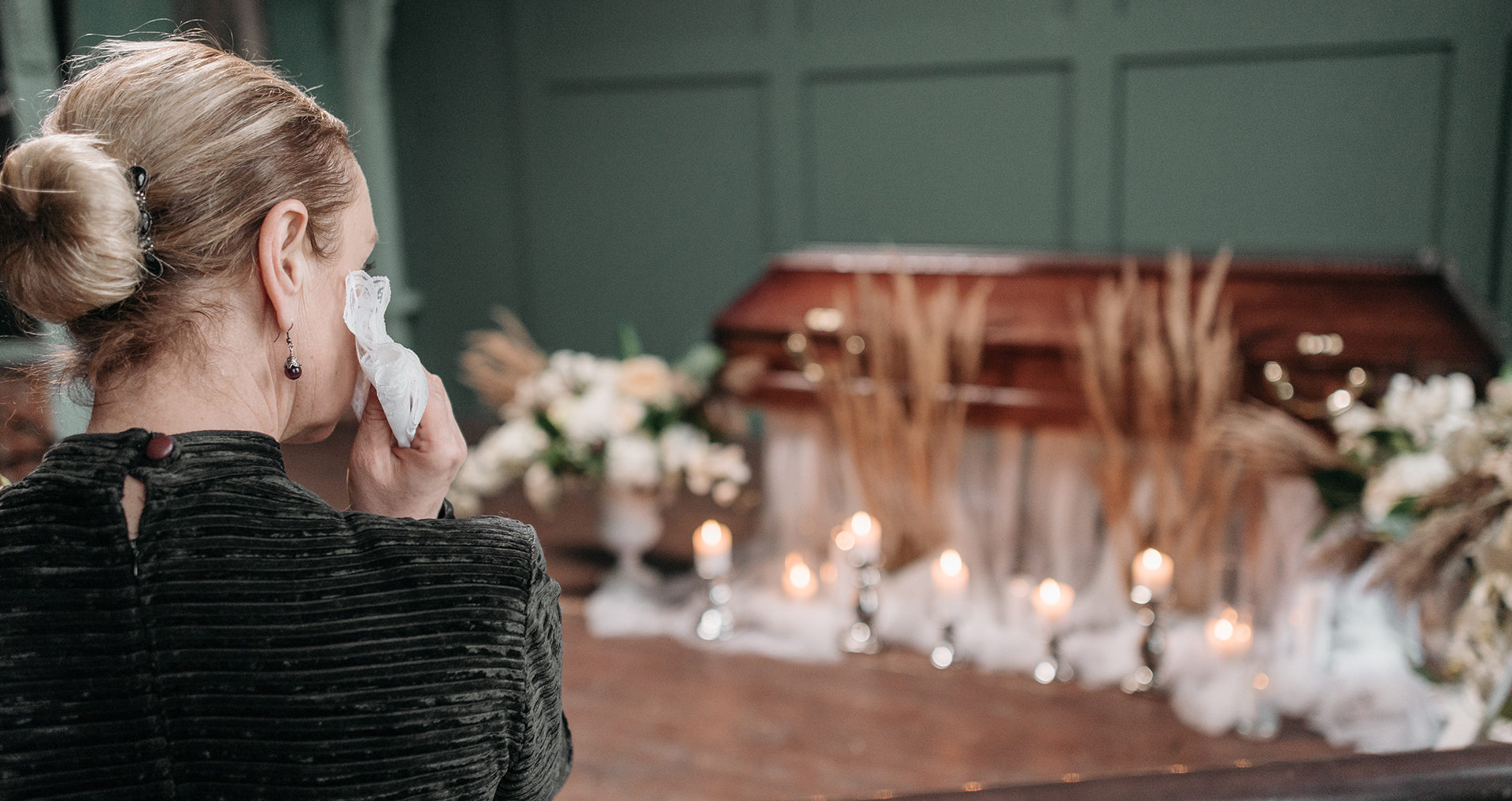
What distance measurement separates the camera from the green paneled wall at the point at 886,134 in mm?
3541

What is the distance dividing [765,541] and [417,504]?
1.69 metres

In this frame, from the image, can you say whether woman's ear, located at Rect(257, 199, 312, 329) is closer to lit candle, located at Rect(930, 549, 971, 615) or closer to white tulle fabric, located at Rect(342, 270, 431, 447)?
white tulle fabric, located at Rect(342, 270, 431, 447)

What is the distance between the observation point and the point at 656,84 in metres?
4.47

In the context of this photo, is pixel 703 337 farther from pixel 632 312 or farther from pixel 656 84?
pixel 656 84

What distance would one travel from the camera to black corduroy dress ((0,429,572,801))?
0.60 m

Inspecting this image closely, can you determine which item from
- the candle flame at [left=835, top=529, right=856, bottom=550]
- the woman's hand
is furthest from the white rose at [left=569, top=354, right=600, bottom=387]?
the woman's hand

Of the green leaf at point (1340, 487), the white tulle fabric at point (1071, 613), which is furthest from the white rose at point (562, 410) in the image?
the green leaf at point (1340, 487)

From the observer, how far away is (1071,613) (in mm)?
2088

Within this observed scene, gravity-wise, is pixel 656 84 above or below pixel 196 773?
above

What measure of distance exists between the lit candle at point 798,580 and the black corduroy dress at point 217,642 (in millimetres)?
1583

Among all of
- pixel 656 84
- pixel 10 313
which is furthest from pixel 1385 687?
pixel 656 84

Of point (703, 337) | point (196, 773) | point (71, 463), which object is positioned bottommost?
point (703, 337)

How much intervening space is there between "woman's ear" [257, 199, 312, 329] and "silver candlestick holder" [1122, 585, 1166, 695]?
155 centimetres

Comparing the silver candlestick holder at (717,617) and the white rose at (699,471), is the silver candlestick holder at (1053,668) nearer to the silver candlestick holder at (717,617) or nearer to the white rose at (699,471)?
the silver candlestick holder at (717,617)
